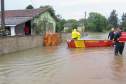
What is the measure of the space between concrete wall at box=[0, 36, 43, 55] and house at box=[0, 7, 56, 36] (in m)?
13.8

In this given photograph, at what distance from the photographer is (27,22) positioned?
4841 cm

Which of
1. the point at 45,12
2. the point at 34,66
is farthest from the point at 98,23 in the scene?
the point at 34,66

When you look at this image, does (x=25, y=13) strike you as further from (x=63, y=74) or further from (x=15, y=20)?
(x=63, y=74)

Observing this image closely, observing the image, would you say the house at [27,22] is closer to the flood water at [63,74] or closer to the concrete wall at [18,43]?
Result: the concrete wall at [18,43]

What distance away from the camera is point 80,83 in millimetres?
11977

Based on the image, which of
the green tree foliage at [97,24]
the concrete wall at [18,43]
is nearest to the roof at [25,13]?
the concrete wall at [18,43]

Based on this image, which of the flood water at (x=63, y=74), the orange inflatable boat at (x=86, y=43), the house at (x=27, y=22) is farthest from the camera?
the house at (x=27, y=22)

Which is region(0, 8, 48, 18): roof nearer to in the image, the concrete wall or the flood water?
the concrete wall

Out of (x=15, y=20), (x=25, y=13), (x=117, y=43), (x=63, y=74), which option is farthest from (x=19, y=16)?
(x=63, y=74)

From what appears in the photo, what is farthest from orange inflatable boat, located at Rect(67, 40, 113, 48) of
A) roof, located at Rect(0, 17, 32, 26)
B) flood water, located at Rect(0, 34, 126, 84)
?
roof, located at Rect(0, 17, 32, 26)

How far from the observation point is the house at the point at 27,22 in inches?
1796

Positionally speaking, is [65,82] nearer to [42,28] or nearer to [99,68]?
[99,68]

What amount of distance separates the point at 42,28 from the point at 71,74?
34.3m

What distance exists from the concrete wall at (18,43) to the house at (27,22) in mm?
13815
